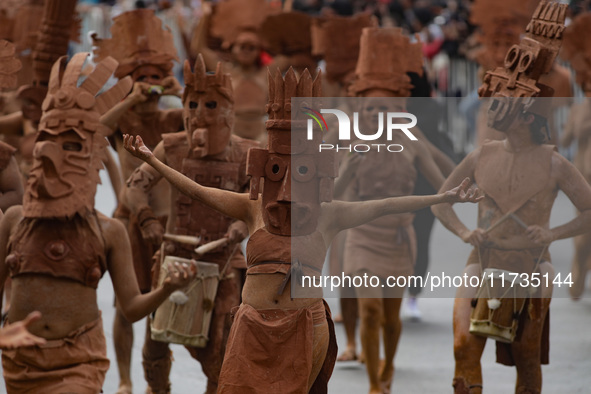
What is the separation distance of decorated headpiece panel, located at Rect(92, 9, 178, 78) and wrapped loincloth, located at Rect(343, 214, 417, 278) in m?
1.89

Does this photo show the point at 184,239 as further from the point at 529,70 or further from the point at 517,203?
the point at 529,70

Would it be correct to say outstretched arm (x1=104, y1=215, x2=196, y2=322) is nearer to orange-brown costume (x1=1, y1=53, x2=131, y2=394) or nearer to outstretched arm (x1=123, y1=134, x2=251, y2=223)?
orange-brown costume (x1=1, y1=53, x2=131, y2=394)

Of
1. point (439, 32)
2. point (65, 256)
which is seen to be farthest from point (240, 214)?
point (439, 32)

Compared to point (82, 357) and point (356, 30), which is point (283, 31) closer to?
point (356, 30)

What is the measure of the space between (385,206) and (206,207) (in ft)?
6.17

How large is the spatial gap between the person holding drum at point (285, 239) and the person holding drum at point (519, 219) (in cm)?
131

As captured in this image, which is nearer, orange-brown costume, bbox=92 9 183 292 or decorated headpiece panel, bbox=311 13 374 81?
orange-brown costume, bbox=92 9 183 292

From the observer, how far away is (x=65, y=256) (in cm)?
609

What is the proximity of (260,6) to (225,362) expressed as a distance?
806cm

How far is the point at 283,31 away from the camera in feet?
42.9

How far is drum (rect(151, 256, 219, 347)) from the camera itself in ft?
24.4

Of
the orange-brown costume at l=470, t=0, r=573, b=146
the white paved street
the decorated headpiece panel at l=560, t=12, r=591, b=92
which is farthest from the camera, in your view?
the orange-brown costume at l=470, t=0, r=573, b=146

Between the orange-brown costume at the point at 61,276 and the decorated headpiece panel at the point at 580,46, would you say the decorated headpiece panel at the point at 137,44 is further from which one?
the decorated headpiece panel at the point at 580,46

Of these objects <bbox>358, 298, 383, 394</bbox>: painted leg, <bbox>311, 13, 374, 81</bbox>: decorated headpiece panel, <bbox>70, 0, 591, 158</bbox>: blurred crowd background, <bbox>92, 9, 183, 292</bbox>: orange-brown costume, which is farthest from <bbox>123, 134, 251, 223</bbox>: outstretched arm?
<bbox>70, 0, 591, 158</bbox>: blurred crowd background
